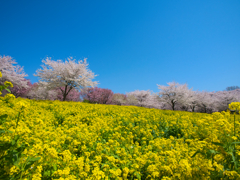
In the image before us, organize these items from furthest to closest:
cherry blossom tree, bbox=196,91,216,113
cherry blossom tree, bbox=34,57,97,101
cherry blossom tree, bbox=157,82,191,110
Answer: cherry blossom tree, bbox=196,91,216,113 < cherry blossom tree, bbox=157,82,191,110 < cherry blossom tree, bbox=34,57,97,101

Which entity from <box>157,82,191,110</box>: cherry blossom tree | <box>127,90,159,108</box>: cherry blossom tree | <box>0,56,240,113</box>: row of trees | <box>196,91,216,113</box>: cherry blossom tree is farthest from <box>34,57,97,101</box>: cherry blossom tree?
<box>196,91,216,113</box>: cherry blossom tree

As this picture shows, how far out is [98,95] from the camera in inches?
2084

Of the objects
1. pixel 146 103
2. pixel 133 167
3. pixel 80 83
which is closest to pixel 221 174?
pixel 133 167

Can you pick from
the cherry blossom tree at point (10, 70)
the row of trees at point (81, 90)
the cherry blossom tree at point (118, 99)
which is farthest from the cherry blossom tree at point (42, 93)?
the cherry blossom tree at point (118, 99)

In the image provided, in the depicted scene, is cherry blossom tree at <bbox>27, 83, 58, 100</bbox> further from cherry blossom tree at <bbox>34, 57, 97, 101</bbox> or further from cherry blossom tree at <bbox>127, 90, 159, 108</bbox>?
cherry blossom tree at <bbox>127, 90, 159, 108</bbox>

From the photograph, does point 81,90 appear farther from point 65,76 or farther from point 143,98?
point 143,98

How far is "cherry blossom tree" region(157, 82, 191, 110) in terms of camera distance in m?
35.4

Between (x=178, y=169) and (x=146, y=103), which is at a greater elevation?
(x=146, y=103)

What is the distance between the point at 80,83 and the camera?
22281mm

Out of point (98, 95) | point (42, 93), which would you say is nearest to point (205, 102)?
point (98, 95)

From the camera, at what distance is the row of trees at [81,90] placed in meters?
22.5

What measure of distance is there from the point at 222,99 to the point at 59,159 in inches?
2214

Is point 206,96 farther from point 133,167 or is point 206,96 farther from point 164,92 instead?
point 133,167

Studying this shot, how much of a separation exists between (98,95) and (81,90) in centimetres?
2976
